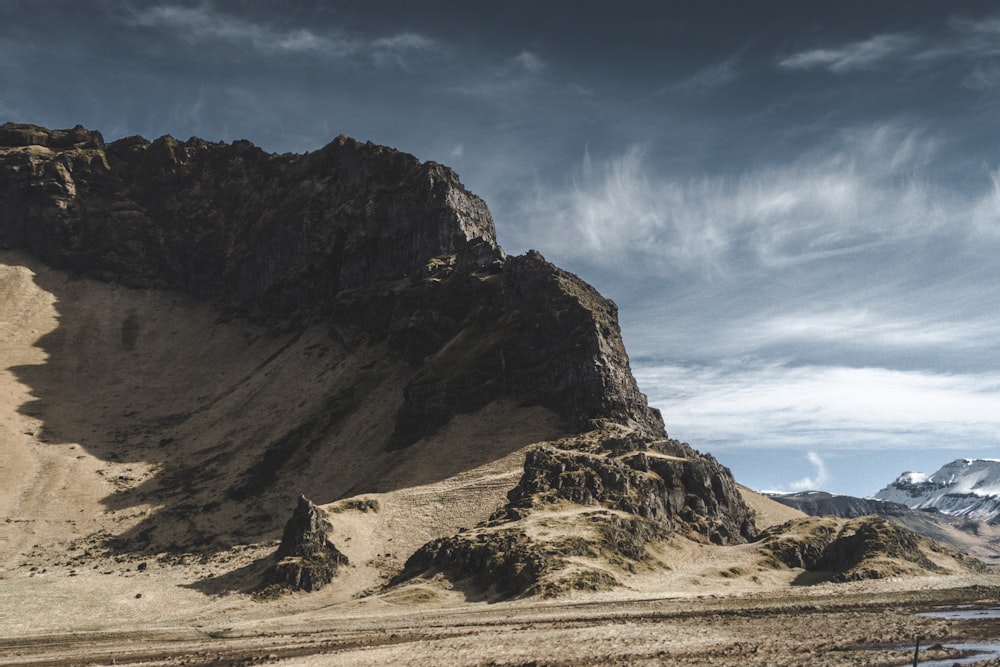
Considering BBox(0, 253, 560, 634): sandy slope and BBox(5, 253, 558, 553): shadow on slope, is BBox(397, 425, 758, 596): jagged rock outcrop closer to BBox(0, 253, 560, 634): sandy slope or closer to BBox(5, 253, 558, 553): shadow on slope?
BBox(0, 253, 560, 634): sandy slope

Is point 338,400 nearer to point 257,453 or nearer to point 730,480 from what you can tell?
point 257,453

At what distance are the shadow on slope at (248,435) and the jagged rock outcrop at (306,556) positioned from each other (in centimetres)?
2057

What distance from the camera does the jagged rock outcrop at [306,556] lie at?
9081cm

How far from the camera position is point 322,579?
298ft

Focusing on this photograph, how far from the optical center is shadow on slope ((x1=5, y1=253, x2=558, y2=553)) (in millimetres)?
125688

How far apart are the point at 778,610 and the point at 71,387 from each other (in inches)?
6814

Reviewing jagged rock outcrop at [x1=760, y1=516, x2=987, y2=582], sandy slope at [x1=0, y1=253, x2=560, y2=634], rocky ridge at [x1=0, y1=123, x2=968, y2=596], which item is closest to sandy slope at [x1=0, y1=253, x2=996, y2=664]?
sandy slope at [x1=0, y1=253, x2=560, y2=634]

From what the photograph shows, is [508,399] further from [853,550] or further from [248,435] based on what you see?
[853,550]

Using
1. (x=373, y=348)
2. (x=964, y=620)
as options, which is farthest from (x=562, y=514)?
(x=373, y=348)

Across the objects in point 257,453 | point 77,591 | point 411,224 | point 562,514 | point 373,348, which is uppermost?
point 411,224

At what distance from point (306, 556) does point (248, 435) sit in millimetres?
70967

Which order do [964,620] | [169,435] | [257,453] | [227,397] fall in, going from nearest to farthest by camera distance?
[964,620]
[257,453]
[169,435]
[227,397]

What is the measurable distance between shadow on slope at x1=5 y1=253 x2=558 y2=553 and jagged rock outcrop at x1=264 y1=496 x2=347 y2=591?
20.6 meters

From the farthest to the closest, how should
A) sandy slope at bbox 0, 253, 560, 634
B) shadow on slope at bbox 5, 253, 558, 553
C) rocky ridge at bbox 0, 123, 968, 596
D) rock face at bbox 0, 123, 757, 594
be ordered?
shadow on slope at bbox 5, 253, 558, 553, sandy slope at bbox 0, 253, 560, 634, rocky ridge at bbox 0, 123, 968, 596, rock face at bbox 0, 123, 757, 594
